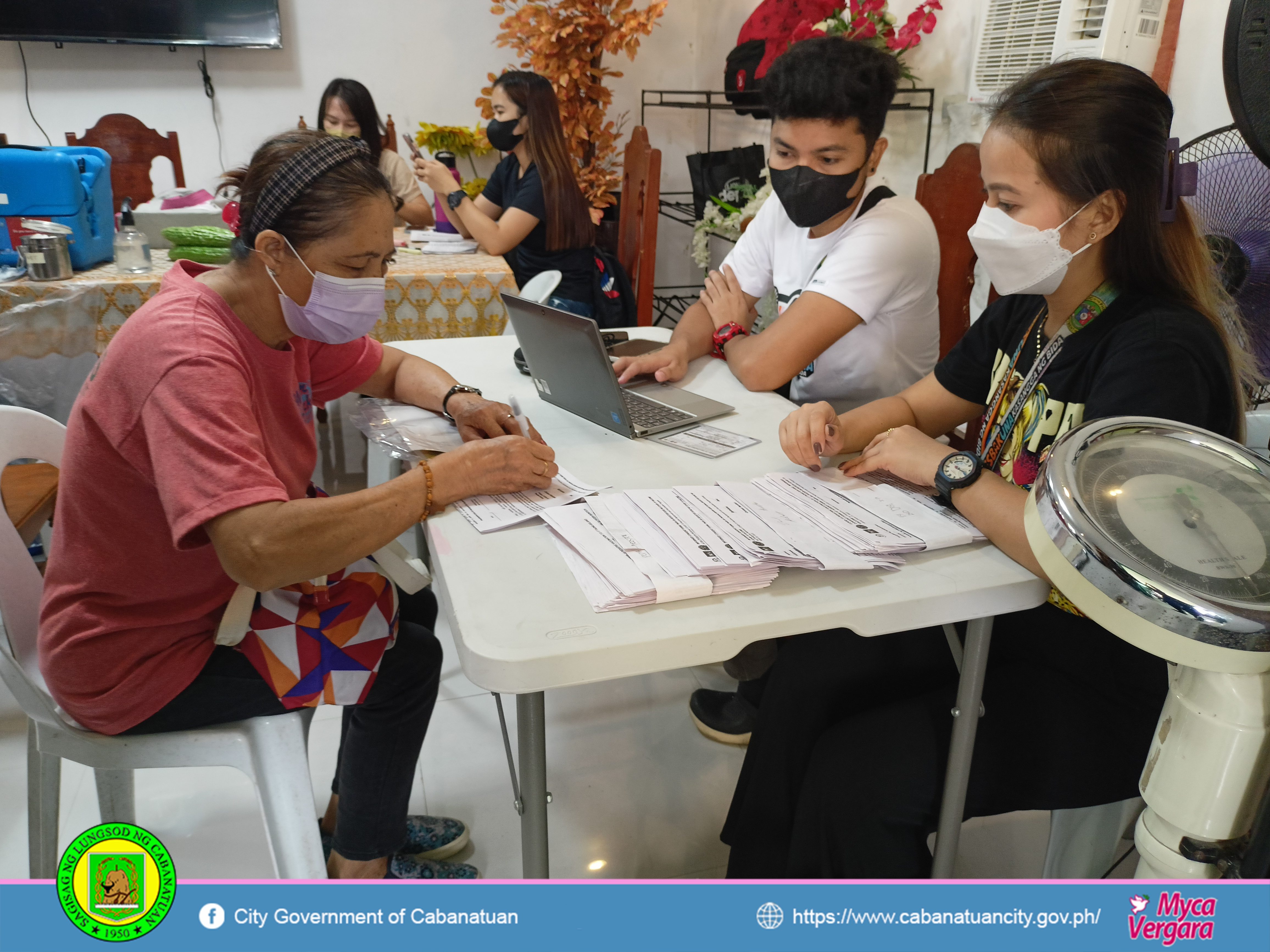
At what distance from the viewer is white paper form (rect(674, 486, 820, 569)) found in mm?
890

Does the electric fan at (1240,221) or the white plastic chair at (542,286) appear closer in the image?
the electric fan at (1240,221)

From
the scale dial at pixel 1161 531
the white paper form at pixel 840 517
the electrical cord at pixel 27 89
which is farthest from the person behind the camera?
the electrical cord at pixel 27 89

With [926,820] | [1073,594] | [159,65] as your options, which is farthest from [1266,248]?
[159,65]

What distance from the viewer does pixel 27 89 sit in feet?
13.0

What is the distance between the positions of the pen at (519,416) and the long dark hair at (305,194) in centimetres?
37

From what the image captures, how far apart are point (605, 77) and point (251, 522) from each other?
4178 millimetres

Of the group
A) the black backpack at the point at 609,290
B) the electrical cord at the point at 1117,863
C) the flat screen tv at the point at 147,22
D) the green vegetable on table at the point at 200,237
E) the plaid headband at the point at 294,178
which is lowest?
the electrical cord at the point at 1117,863

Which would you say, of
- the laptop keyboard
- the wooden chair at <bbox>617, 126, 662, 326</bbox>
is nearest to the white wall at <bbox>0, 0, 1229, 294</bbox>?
the wooden chair at <bbox>617, 126, 662, 326</bbox>

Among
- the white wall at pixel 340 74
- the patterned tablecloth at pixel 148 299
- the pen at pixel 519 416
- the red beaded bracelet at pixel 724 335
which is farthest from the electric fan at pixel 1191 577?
the white wall at pixel 340 74

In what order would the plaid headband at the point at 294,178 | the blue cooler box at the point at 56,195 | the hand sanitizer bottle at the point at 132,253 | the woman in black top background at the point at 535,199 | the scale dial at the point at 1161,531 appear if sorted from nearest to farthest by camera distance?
the scale dial at the point at 1161,531
the plaid headband at the point at 294,178
the blue cooler box at the point at 56,195
the hand sanitizer bottle at the point at 132,253
the woman in black top background at the point at 535,199

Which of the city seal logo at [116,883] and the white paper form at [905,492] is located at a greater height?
the white paper form at [905,492]

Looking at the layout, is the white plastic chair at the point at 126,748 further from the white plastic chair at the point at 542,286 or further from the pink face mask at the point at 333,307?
the white plastic chair at the point at 542,286

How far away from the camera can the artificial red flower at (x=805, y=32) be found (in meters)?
2.58
